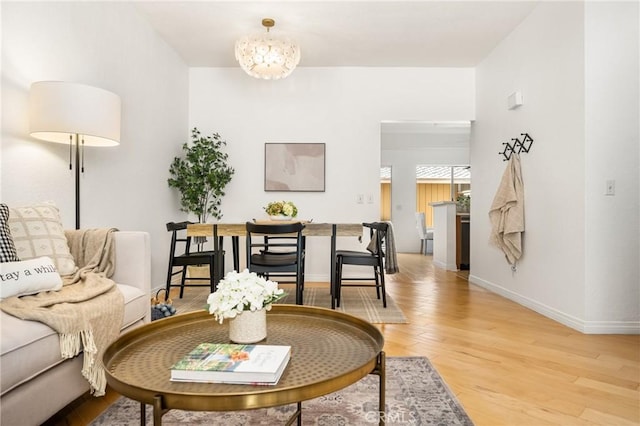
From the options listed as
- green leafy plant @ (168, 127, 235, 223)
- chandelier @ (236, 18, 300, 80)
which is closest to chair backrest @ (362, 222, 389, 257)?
chandelier @ (236, 18, 300, 80)

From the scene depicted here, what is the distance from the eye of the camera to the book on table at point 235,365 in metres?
0.91

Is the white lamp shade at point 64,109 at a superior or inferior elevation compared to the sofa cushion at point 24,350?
superior

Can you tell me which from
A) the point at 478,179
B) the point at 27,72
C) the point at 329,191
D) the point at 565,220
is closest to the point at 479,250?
the point at 478,179

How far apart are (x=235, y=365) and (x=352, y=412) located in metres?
0.81

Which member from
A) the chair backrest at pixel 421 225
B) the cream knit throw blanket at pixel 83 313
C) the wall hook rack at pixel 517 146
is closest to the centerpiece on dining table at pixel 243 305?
the cream knit throw blanket at pixel 83 313

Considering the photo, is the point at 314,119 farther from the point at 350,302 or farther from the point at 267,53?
the point at 350,302

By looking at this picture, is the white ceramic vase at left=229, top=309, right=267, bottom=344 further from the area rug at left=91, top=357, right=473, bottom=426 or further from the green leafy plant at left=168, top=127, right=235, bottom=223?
the green leafy plant at left=168, top=127, right=235, bottom=223

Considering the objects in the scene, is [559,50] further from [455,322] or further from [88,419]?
[88,419]

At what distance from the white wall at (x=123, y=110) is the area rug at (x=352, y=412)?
1.47m

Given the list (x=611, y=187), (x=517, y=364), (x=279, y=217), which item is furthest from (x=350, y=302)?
(x=611, y=187)

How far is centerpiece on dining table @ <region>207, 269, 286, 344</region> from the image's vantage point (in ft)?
3.77

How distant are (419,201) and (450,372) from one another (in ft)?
27.7

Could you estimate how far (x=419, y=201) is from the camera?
33.1ft

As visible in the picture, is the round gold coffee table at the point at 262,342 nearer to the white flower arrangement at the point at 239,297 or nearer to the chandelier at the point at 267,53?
the white flower arrangement at the point at 239,297
